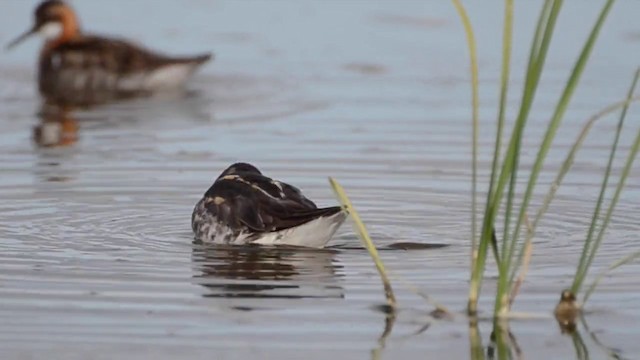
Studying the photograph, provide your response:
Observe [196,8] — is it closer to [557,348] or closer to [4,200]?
[4,200]

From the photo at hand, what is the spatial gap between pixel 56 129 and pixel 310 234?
18.0 ft

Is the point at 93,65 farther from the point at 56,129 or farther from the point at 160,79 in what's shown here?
the point at 56,129

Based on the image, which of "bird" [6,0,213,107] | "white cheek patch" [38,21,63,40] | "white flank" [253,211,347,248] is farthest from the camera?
"white cheek patch" [38,21,63,40]

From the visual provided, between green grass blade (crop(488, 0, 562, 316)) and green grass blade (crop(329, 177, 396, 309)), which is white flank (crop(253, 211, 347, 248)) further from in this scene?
green grass blade (crop(488, 0, 562, 316))

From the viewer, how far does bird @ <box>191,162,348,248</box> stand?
32.4 ft

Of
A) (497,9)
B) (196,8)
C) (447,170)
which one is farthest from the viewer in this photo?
(196,8)

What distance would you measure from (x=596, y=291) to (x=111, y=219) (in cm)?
354

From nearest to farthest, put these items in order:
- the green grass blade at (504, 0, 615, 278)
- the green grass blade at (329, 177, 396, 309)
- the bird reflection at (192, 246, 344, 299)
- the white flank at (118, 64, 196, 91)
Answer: the green grass blade at (504, 0, 615, 278) < the green grass blade at (329, 177, 396, 309) < the bird reflection at (192, 246, 344, 299) < the white flank at (118, 64, 196, 91)

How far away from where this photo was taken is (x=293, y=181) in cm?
1227

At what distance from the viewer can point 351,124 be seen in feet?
48.5

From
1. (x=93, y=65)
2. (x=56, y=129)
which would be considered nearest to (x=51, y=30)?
(x=93, y=65)

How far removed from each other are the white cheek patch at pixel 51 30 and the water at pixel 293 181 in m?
0.40

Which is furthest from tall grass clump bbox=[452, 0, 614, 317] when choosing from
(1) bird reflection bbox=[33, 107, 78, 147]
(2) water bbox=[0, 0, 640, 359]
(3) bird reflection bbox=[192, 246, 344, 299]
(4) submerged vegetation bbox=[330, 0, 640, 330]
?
(1) bird reflection bbox=[33, 107, 78, 147]

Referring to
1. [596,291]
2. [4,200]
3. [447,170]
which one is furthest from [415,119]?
[596,291]
